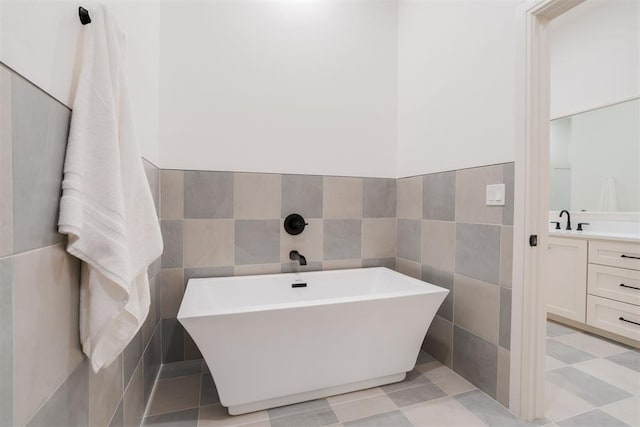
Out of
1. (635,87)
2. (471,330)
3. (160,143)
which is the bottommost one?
(471,330)

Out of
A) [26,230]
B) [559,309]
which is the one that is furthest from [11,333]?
[559,309]

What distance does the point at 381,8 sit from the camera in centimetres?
251

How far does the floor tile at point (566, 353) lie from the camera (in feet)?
7.06

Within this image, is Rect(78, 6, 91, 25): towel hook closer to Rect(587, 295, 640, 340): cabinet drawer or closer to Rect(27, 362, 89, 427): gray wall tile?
Rect(27, 362, 89, 427): gray wall tile

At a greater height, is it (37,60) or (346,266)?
(37,60)

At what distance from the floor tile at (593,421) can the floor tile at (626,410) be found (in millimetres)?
43

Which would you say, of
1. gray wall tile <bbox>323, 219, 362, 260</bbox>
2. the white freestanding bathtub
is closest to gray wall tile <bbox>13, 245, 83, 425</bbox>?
the white freestanding bathtub

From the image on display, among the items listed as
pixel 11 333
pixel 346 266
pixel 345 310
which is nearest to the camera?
pixel 11 333

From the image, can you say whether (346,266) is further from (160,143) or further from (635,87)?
(635,87)

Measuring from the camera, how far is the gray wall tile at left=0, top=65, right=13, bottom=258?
1.75 feet

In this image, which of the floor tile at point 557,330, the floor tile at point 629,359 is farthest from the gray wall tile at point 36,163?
the floor tile at point 557,330

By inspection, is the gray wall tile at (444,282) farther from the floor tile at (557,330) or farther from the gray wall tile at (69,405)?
the gray wall tile at (69,405)

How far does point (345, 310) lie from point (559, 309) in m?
2.50

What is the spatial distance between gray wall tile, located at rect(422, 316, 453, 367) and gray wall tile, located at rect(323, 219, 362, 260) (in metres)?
0.74
